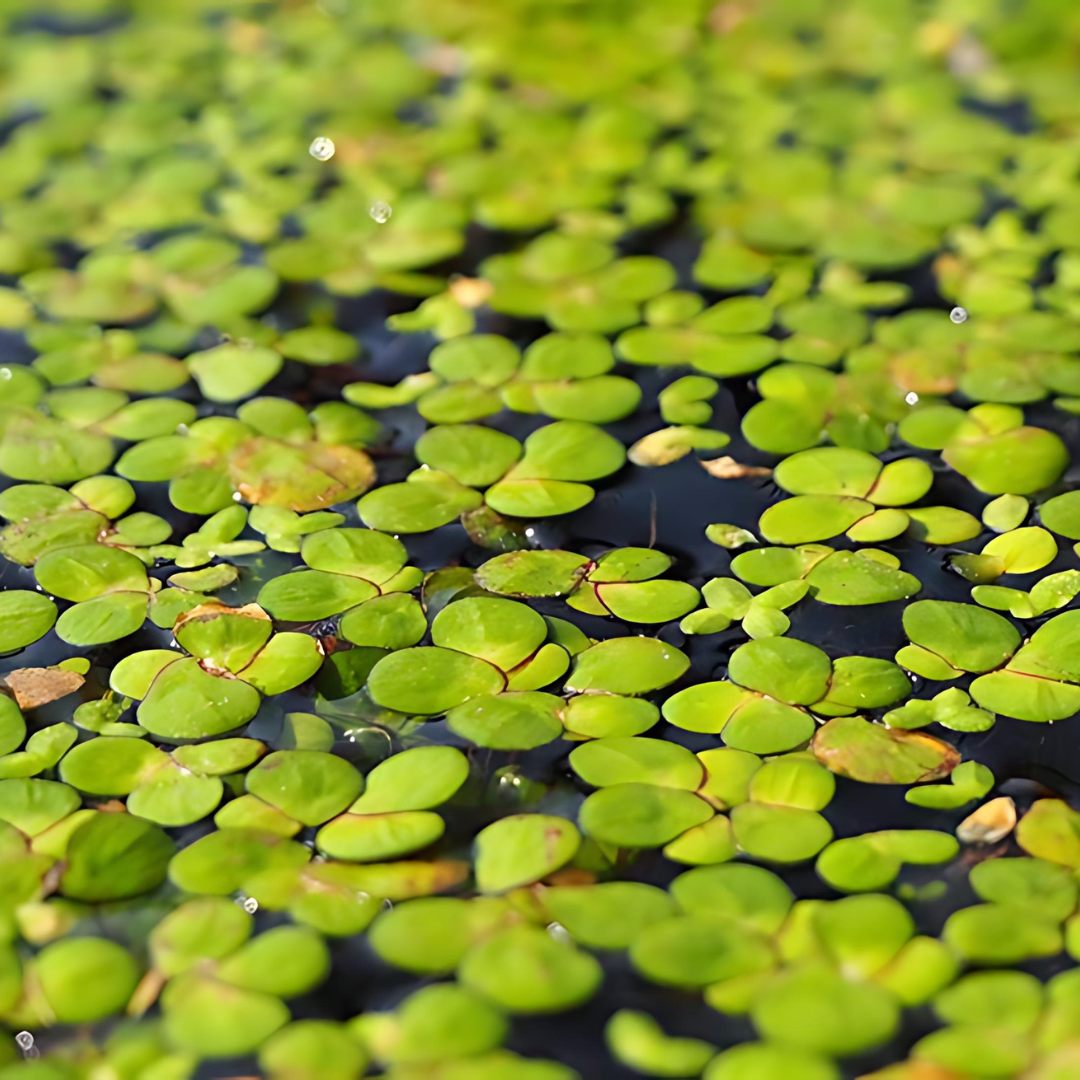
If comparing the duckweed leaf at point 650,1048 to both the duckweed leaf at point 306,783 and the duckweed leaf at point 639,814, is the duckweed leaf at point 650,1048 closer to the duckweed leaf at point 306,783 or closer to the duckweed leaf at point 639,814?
the duckweed leaf at point 639,814

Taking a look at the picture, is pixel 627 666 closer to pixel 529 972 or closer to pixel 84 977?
pixel 529 972

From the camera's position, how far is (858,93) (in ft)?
8.18

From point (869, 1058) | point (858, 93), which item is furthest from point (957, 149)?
point (869, 1058)

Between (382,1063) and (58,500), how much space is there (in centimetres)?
93

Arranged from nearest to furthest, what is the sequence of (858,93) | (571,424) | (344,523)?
(344,523)
(571,424)
(858,93)

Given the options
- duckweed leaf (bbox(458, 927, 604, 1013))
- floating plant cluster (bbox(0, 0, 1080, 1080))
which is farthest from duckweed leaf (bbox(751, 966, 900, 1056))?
duckweed leaf (bbox(458, 927, 604, 1013))

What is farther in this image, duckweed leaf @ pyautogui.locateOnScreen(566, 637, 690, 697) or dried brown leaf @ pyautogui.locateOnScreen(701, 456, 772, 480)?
dried brown leaf @ pyautogui.locateOnScreen(701, 456, 772, 480)

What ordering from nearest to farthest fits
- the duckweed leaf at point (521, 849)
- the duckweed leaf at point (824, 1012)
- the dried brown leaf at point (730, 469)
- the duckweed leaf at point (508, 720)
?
the duckweed leaf at point (824, 1012) < the duckweed leaf at point (521, 849) < the duckweed leaf at point (508, 720) < the dried brown leaf at point (730, 469)

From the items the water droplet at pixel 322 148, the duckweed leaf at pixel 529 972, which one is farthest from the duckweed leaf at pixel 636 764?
the water droplet at pixel 322 148

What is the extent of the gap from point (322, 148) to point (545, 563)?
1278 mm

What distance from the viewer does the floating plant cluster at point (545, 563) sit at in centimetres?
110

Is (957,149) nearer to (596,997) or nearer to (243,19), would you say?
(243,19)

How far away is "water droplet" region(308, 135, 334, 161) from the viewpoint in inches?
93.9

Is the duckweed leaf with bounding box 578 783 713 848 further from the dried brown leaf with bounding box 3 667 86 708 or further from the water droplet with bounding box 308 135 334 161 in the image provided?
the water droplet with bounding box 308 135 334 161
